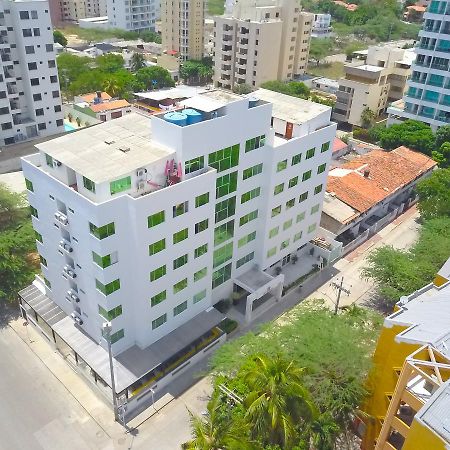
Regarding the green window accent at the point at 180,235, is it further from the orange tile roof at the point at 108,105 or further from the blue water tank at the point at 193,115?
the orange tile roof at the point at 108,105

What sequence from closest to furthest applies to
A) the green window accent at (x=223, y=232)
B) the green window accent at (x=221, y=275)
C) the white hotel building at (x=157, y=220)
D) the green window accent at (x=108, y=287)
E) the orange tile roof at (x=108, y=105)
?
1. the white hotel building at (x=157, y=220)
2. the green window accent at (x=108, y=287)
3. the green window accent at (x=223, y=232)
4. the green window accent at (x=221, y=275)
5. the orange tile roof at (x=108, y=105)

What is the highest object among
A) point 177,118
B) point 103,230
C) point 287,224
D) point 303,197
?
point 177,118

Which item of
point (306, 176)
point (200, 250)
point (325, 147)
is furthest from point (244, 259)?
point (325, 147)

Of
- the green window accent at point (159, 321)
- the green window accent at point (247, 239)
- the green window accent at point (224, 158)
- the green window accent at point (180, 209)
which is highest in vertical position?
the green window accent at point (224, 158)

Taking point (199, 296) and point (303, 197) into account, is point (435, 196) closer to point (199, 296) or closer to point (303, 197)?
point (303, 197)

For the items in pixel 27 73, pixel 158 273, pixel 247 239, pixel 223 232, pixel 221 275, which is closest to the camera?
pixel 158 273

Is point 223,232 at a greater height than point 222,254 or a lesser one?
greater

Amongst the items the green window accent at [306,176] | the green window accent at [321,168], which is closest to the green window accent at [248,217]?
the green window accent at [306,176]
